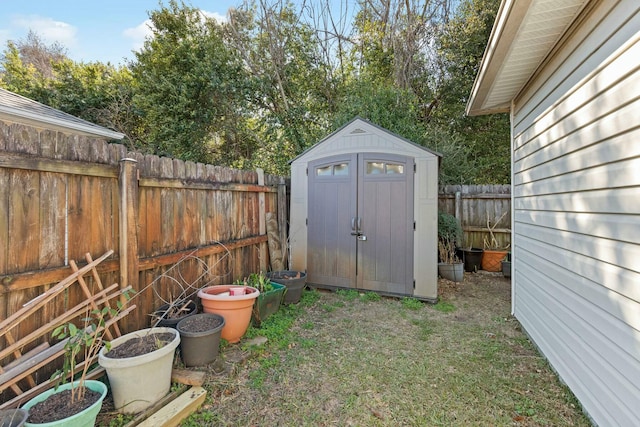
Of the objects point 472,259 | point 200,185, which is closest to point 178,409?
point 200,185

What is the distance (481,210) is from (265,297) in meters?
4.88

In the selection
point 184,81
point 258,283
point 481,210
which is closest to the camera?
point 258,283

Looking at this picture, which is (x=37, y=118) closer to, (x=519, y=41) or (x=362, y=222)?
(x=362, y=222)

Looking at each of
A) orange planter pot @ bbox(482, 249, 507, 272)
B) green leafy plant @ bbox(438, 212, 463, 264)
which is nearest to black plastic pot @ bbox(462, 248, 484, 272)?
orange planter pot @ bbox(482, 249, 507, 272)

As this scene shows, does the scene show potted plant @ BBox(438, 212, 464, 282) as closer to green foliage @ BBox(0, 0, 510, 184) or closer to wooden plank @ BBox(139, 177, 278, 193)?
wooden plank @ BBox(139, 177, 278, 193)

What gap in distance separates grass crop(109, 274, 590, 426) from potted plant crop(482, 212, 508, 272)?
2.35 metres

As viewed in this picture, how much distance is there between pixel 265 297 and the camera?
3.31 metres

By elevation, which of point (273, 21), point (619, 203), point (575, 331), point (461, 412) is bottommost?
point (461, 412)

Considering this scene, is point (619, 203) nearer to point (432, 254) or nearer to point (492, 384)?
point (492, 384)

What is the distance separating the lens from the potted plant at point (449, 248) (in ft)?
16.9

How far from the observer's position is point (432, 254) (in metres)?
4.01

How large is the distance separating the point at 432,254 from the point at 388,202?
929mm

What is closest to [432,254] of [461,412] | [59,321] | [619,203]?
[461,412]

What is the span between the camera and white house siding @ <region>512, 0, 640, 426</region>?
4.81 ft
